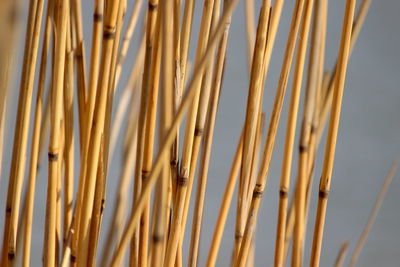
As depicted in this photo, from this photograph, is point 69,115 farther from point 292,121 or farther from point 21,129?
point 292,121

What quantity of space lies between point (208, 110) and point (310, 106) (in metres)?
0.10

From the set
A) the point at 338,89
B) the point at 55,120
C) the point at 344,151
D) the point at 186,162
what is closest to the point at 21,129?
the point at 55,120

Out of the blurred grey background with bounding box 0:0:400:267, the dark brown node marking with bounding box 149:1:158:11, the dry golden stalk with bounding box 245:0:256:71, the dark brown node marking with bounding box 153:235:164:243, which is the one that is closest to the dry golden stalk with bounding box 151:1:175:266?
the dark brown node marking with bounding box 153:235:164:243

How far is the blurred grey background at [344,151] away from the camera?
1.95 meters

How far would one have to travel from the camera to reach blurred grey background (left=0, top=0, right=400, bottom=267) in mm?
1951

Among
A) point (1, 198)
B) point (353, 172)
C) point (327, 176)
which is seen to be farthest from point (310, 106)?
point (353, 172)

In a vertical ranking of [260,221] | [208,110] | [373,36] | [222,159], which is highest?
[373,36]

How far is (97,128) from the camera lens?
507mm

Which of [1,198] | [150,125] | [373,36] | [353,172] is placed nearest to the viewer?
[150,125]

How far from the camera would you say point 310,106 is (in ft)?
1.78

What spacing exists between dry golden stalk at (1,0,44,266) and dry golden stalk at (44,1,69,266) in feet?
0.06

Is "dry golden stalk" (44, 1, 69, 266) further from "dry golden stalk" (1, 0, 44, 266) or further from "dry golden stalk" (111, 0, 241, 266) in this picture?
"dry golden stalk" (111, 0, 241, 266)

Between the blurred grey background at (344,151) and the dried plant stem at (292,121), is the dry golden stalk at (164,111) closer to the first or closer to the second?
the dried plant stem at (292,121)

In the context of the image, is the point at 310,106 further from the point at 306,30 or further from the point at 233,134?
the point at 233,134
